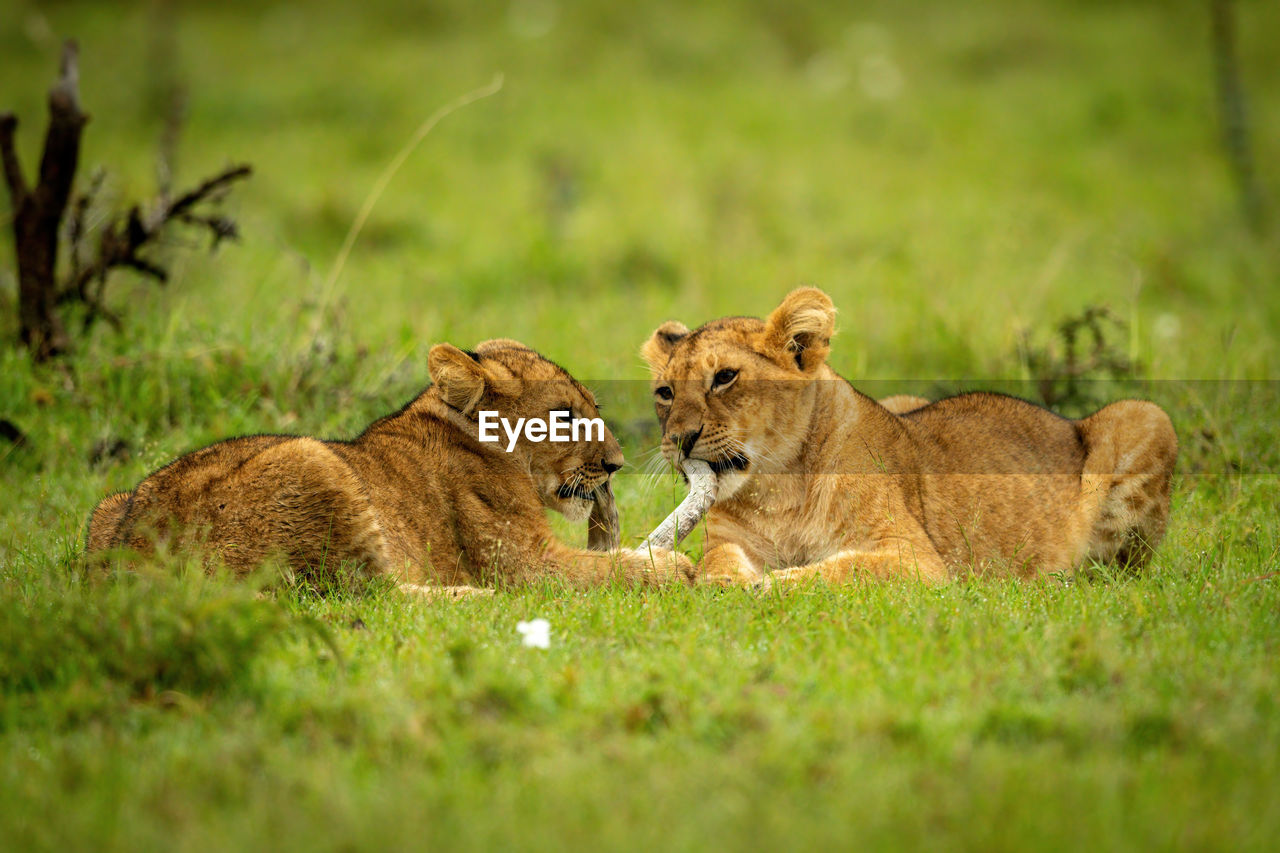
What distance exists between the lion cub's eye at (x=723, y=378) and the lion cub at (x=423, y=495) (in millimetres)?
595

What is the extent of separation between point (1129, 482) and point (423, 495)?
3.37 m

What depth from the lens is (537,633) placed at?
13.5ft

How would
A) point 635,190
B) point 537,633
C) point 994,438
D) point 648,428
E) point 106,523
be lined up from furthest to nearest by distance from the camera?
point 635,190, point 648,428, point 994,438, point 106,523, point 537,633

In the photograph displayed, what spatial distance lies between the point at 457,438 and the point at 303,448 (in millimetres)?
941

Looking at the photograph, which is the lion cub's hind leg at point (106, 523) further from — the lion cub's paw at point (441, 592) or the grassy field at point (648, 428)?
the lion cub's paw at point (441, 592)

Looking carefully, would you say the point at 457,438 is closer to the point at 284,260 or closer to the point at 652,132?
the point at 284,260

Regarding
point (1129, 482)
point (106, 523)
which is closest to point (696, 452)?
point (1129, 482)

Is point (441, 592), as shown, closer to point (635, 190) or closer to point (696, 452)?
point (696, 452)

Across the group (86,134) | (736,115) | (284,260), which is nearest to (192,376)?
(284,260)

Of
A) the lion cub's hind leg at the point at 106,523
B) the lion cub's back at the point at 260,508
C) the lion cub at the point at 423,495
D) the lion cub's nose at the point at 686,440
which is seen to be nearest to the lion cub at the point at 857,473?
the lion cub's nose at the point at 686,440

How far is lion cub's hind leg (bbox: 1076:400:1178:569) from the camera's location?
19.3 ft

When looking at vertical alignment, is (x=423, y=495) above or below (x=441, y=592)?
above

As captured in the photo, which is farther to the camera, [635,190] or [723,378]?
[635,190]

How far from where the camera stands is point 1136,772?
3107mm
